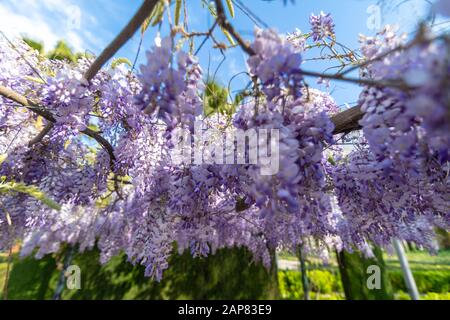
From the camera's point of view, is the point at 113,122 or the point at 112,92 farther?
the point at 113,122

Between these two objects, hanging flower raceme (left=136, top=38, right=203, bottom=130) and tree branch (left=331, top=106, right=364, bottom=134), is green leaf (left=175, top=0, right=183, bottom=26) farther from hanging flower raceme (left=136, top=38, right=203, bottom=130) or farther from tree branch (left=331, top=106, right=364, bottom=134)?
tree branch (left=331, top=106, right=364, bottom=134)

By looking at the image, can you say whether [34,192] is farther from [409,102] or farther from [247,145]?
[409,102]

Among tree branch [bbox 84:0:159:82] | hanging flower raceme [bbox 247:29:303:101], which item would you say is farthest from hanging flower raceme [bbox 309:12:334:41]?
tree branch [bbox 84:0:159:82]

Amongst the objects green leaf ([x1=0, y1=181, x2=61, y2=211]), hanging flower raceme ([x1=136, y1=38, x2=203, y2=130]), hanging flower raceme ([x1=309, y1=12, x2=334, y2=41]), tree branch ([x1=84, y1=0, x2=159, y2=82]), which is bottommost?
green leaf ([x1=0, y1=181, x2=61, y2=211])

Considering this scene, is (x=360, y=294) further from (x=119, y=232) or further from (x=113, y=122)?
(x=113, y=122)

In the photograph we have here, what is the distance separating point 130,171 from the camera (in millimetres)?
2832

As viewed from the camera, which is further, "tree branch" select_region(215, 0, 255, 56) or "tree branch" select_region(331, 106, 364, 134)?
"tree branch" select_region(331, 106, 364, 134)

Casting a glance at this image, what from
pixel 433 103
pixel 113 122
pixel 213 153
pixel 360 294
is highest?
pixel 113 122

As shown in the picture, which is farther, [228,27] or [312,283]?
[312,283]

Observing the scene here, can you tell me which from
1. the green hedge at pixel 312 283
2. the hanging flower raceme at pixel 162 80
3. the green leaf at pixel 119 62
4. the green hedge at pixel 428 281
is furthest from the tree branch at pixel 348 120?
the green hedge at pixel 428 281

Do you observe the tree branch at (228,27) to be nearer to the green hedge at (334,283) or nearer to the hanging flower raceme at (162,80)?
the hanging flower raceme at (162,80)

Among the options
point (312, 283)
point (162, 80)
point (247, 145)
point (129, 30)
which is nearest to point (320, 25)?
point (247, 145)
